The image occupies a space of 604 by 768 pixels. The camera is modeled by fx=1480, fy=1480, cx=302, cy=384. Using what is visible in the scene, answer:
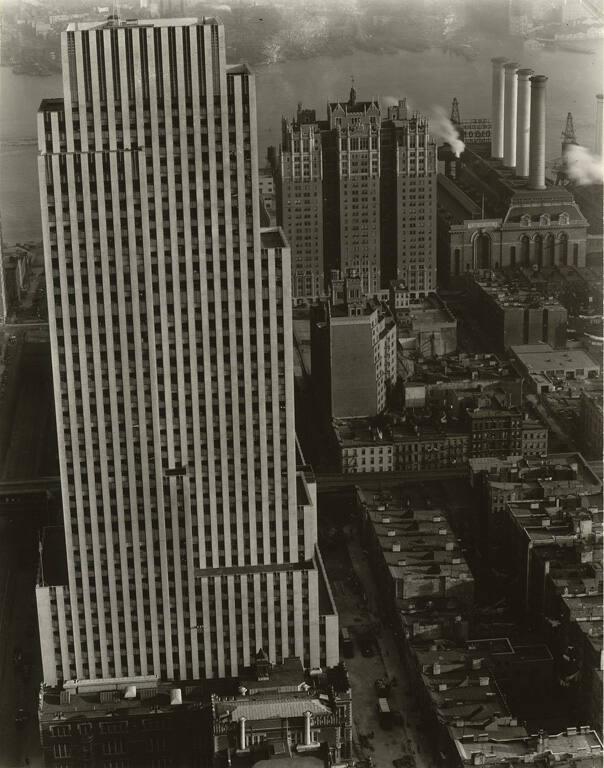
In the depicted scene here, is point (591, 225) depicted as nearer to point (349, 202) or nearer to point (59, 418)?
point (349, 202)

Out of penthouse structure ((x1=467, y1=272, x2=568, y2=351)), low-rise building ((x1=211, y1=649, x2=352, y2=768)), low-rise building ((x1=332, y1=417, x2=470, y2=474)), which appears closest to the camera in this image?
low-rise building ((x1=211, y1=649, x2=352, y2=768))

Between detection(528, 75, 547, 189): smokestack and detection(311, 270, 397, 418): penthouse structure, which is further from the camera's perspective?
detection(528, 75, 547, 189): smokestack

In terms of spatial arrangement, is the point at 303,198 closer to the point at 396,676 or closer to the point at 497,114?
the point at 497,114

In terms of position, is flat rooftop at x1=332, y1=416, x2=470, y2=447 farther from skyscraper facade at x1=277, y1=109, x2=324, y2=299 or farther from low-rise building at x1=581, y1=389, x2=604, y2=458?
skyscraper facade at x1=277, y1=109, x2=324, y2=299

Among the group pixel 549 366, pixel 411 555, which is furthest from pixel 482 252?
pixel 411 555

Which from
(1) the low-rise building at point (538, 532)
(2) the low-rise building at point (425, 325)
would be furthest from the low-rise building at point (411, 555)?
(2) the low-rise building at point (425, 325)

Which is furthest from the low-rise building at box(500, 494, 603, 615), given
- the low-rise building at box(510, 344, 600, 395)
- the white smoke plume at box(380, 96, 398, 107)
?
the white smoke plume at box(380, 96, 398, 107)
